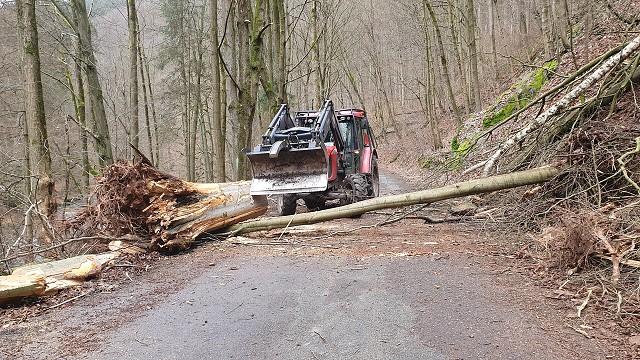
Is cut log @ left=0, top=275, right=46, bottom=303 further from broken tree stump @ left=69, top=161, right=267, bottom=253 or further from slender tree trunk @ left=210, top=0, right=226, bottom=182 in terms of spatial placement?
slender tree trunk @ left=210, top=0, right=226, bottom=182

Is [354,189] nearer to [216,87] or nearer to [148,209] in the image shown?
[216,87]

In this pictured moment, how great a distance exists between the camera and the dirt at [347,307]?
10.9ft

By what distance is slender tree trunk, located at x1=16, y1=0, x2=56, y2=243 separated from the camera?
7.28m

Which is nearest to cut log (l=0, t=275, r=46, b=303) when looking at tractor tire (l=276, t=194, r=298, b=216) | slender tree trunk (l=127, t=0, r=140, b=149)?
tractor tire (l=276, t=194, r=298, b=216)

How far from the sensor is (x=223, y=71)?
14375mm

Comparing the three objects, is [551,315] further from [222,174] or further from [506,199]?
[222,174]

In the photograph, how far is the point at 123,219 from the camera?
6.60m

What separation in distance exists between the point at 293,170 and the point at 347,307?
4897mm

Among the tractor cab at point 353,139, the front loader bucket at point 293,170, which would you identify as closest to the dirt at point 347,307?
the front loader bucket at point 293,170

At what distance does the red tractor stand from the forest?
7.60ft

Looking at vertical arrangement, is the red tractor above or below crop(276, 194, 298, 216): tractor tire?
above

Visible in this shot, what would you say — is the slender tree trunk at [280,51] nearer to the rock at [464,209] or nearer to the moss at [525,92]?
the moss at [525,92]

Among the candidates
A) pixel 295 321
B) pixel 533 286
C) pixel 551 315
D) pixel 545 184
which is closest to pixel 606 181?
pixel 545 184

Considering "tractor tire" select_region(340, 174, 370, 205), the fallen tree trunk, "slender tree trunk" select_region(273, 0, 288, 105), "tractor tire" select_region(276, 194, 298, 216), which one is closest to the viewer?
the fallen tree trunk
